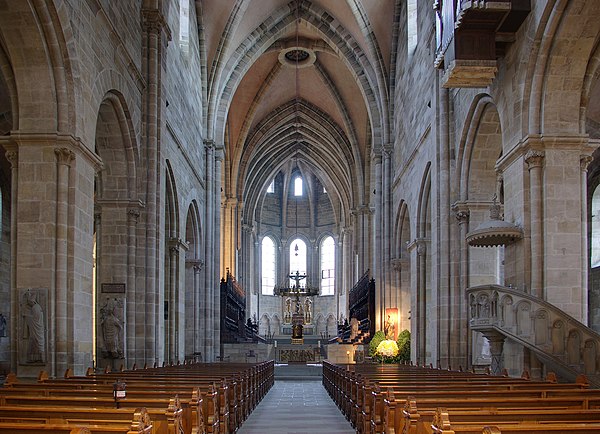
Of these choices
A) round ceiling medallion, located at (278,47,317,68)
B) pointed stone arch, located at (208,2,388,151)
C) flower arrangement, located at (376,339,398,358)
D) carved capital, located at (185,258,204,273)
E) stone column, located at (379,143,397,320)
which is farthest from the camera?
round ceiling medallion, located at (278,47,317,68)

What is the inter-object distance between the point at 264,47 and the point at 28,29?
809 inches

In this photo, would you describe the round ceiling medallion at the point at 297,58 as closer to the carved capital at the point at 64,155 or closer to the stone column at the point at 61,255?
the carved capital at the point at 64,155

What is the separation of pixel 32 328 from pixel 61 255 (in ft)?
4.10

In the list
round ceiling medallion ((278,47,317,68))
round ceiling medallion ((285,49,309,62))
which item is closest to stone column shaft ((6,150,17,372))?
round ceiling medallion ((278,47,317,68))

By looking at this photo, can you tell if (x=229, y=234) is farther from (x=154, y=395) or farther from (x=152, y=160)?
(x=154, y=395)

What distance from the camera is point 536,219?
12.8 meters

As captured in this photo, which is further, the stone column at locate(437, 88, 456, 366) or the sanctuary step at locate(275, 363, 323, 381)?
the sanctuary step at locate(275, 363, 323, 381)

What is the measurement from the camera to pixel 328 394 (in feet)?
70.0

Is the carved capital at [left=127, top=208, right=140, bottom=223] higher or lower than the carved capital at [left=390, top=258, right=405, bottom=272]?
higher

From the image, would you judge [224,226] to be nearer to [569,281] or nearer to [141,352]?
[141,352]

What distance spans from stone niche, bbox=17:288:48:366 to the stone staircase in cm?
716

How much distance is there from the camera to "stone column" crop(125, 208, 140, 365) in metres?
17.2

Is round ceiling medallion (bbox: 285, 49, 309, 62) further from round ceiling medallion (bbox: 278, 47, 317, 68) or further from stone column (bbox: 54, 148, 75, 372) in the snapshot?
stone column (bbox: 54, 148, 75, 372)

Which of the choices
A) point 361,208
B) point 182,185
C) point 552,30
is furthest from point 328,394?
point 361,208
